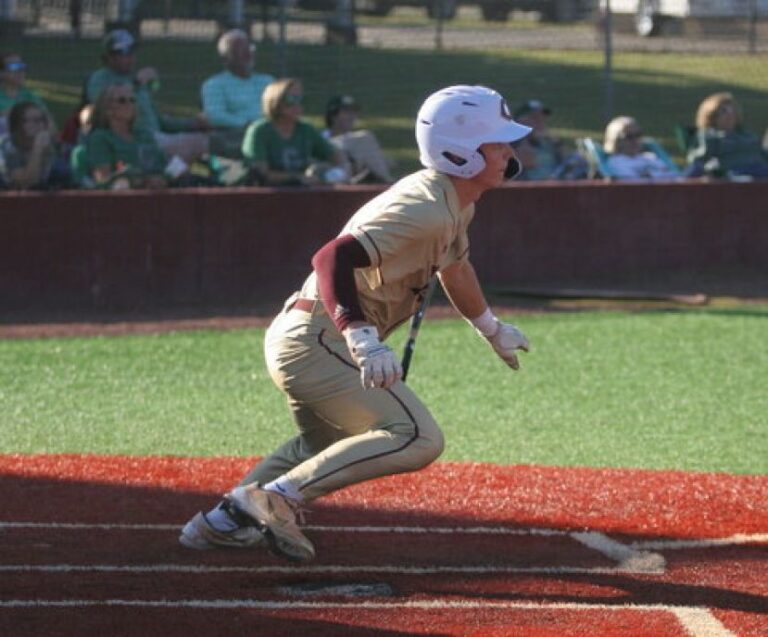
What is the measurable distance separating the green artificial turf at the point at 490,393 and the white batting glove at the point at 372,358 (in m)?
3.10

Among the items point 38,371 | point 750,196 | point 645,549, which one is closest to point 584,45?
point 750,196

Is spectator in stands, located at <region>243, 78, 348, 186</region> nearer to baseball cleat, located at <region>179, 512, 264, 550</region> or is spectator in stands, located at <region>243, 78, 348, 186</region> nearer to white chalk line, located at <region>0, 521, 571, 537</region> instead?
white chalk line, located at <region>0, 521, 571, 537</region>

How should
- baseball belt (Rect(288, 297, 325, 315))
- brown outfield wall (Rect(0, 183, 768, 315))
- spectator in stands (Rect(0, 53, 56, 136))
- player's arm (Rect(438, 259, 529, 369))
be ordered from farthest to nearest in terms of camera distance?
1. spectator in stands (Rect(0, 53, 56, 136))
2. brown outfield wall (Rect(0, 183, 768, 315))
3. player's arm (Rect(438, 259, 529, 369))
4. baseball belt (Rect(288, 297, 325, 315))

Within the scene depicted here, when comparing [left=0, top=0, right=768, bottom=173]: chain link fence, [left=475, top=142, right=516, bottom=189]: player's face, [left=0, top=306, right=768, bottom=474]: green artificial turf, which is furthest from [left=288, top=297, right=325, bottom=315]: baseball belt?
[left=0, top=0, right=768, bottom=173]: chain link fence

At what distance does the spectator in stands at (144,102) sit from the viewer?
532 inches

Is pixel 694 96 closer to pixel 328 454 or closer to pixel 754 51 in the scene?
pixel 754 51

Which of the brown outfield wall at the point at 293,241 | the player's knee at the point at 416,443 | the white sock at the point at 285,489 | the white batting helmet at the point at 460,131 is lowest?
the brown outfield wall at the point at 293,241

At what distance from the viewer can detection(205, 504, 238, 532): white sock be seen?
5.59m

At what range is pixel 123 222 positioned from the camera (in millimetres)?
11914

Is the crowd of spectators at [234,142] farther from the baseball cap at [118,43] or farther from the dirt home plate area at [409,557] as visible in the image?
the dirt home plate area at [409,557]

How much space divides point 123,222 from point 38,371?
6.93ft

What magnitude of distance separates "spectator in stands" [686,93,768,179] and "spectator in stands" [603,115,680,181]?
A: 288 millimetres

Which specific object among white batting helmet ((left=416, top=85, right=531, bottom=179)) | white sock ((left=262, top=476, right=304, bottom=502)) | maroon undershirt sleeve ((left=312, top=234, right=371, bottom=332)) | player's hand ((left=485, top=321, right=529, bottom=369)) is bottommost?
white sock ((left=262, top=476, right=304, bottom=502))

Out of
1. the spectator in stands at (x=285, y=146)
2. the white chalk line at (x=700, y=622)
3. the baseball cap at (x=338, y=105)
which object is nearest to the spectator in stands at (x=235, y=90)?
the baseball cap at (x=338, y=105)
